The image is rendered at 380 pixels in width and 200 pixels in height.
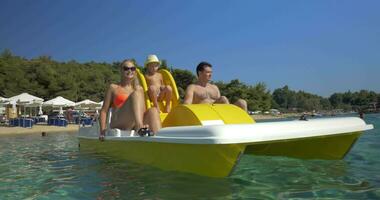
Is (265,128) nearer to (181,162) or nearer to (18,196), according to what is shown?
(181,162)

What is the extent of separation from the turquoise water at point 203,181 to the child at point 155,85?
130 cm

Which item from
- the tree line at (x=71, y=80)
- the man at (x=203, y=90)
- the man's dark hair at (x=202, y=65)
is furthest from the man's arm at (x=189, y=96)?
the tree line at (x=71, y=80)

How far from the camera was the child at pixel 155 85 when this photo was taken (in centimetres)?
648

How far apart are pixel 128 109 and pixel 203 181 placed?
5.83 feet

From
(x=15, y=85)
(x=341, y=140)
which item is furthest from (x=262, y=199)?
(x=15, y=85)

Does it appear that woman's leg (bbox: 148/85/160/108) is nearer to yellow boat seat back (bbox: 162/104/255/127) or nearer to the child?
the child

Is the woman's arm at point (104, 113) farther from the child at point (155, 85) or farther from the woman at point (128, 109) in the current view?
the child at point (155, 85)

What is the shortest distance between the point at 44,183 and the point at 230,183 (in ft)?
7.72

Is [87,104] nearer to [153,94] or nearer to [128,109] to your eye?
[153,94]

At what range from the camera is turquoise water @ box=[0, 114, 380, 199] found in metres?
3.79

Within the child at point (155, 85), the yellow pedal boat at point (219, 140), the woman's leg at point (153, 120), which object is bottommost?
the yellow pedal boat at point (219, 140)

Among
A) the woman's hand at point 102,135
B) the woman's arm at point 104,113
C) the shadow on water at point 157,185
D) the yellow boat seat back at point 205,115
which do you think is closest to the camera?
the shadow on water at point 157,185

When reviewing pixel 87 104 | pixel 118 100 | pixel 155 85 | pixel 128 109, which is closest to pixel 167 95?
pixel 155 85

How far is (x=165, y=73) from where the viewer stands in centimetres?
752
